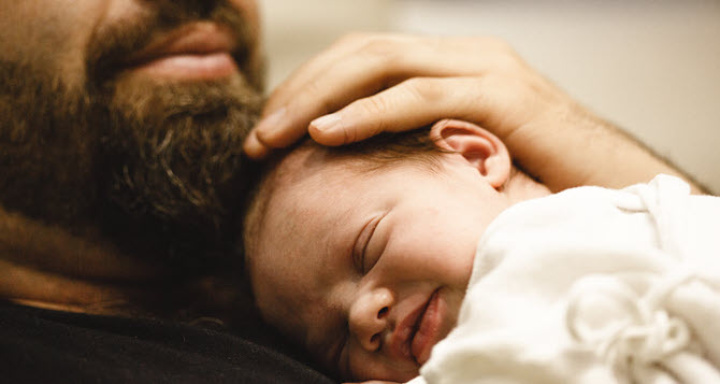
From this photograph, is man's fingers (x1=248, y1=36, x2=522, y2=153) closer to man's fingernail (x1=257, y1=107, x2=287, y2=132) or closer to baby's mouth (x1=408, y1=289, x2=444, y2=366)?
man's fingernail (x1=257, y1=107, x2=287, y2=132)

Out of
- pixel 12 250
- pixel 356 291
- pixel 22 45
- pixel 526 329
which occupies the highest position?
pixel 22 45

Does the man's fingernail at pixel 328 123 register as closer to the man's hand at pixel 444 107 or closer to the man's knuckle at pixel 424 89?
the man's hand at pixel 444 107

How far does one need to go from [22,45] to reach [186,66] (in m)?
0.28

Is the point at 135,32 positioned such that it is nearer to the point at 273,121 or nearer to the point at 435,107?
the point at 273,121

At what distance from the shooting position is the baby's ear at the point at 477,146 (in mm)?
941


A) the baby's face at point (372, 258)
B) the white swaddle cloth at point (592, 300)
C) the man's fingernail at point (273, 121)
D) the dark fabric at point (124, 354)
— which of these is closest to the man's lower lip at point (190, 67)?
the man's fingernail at point (273, 121)

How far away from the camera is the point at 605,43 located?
7.80 feet

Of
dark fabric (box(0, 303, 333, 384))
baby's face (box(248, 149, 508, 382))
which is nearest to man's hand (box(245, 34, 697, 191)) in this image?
baby's face (box(248, 149, 508, 382))

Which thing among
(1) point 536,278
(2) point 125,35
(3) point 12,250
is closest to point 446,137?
(1) point 536,278

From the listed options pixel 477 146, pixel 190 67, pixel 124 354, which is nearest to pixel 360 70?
pixel 477 146

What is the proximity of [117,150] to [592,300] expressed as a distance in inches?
34.8

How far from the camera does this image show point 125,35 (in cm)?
113

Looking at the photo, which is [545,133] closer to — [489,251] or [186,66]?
[489,251]

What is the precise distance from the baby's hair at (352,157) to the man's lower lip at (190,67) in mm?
256
